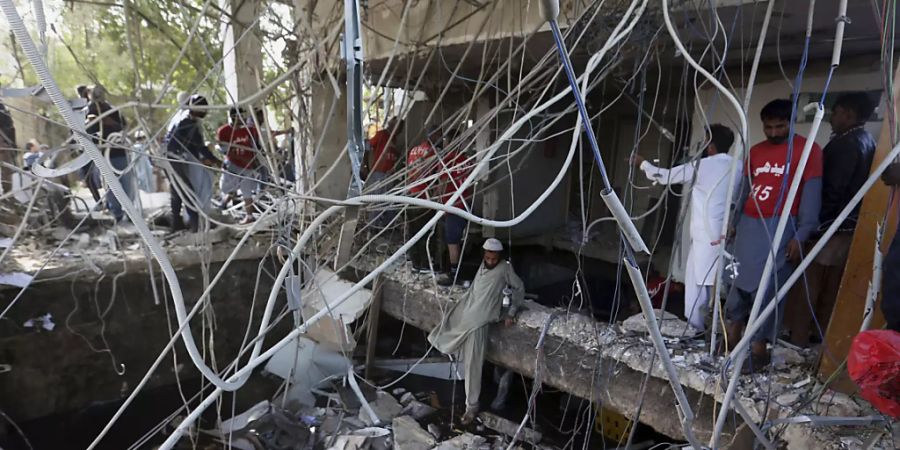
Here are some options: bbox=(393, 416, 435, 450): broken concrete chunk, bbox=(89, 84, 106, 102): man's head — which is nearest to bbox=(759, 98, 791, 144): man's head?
bbox=(89, 84, 106, 102): man's head

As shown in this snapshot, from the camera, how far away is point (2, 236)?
14.9 ft

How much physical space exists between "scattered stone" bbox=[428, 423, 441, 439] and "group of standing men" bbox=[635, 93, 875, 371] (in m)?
3.08

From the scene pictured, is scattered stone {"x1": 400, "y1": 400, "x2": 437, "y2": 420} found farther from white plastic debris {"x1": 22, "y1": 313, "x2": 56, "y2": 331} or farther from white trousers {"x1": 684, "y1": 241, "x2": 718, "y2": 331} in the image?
white plastic debris {"x1": 22, "y1": 313, "x2": 56, "y2": 331}

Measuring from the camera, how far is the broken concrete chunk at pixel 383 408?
5.18 metres

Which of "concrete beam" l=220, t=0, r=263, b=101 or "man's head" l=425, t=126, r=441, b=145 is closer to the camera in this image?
"concrete beam" l=220, t=0, r=263, b=101

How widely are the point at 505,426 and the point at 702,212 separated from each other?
313cm

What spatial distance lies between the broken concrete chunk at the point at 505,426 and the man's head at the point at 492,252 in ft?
5.78

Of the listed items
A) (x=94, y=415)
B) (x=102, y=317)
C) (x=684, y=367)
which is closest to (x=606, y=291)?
(x=684, y=367)

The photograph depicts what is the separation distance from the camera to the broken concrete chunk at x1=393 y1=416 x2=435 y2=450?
466cm

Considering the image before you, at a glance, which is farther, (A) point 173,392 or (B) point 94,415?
(A) point 173,392

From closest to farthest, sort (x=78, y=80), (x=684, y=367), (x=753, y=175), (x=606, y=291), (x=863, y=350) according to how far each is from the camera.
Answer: (x=863, y=350)
(x=753, y=175)
(x=684, y=367)
(x=606, y=291)
(x=78, y=80)

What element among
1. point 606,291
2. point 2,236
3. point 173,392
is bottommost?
point 173,392

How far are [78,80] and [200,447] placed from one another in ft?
26.0

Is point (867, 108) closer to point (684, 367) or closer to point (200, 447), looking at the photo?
point (684, 367)
